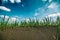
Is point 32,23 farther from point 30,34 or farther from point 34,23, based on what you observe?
point 30,34

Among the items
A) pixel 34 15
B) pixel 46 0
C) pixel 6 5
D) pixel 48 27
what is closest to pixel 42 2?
pixel 46 0

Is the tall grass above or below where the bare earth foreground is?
above

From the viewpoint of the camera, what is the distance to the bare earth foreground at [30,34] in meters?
2.38

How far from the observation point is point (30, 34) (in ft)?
8.03

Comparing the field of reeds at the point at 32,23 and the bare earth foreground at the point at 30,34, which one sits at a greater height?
the field of reeds at the point at 32,23

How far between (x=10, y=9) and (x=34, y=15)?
373mm

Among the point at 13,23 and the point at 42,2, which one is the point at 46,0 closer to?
the point at 42,2

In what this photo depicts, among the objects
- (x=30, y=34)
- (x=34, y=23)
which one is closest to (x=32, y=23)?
(x=34, y=23)

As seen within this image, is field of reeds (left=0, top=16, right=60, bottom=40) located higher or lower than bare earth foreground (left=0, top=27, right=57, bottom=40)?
higher

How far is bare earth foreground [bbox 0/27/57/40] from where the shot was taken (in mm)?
2383

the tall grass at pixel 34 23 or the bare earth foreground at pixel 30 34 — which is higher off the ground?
the tall grass at pixel 34 23

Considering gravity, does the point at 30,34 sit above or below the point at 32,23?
below

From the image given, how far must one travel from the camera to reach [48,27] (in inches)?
94.5

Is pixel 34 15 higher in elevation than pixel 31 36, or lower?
higher
